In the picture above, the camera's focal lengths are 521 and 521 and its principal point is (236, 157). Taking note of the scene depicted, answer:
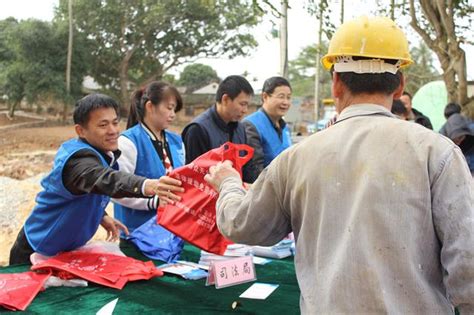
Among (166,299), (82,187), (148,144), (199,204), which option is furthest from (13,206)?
(199,204)

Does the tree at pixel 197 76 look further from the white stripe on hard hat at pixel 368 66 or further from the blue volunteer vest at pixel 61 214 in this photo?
the white stripe on hard hat at pixel 368 66

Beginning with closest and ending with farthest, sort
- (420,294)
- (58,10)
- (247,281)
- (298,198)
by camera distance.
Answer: (420,294) < (298,198) < (247,281) < (58,10)

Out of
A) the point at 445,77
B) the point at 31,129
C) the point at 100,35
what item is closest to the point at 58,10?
the point at 100,35

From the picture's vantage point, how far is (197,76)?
42219 mm

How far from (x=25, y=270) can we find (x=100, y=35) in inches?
925

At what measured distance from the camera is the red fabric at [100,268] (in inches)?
83.1

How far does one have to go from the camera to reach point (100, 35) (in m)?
24.3

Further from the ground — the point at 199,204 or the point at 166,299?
the point at 199,204

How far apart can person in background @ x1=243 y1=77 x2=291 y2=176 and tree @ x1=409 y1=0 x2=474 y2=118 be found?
1724 millimetres

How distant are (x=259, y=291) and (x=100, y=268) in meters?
0.67

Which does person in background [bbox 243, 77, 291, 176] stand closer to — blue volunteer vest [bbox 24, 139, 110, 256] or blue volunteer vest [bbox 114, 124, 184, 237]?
blue volunteer vest [bbox 114, 124, 184, 237]

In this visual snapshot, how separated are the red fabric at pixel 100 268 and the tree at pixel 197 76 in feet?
126

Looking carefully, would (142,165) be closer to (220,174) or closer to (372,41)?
(220,174)

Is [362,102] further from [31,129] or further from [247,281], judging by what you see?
[31,129]
